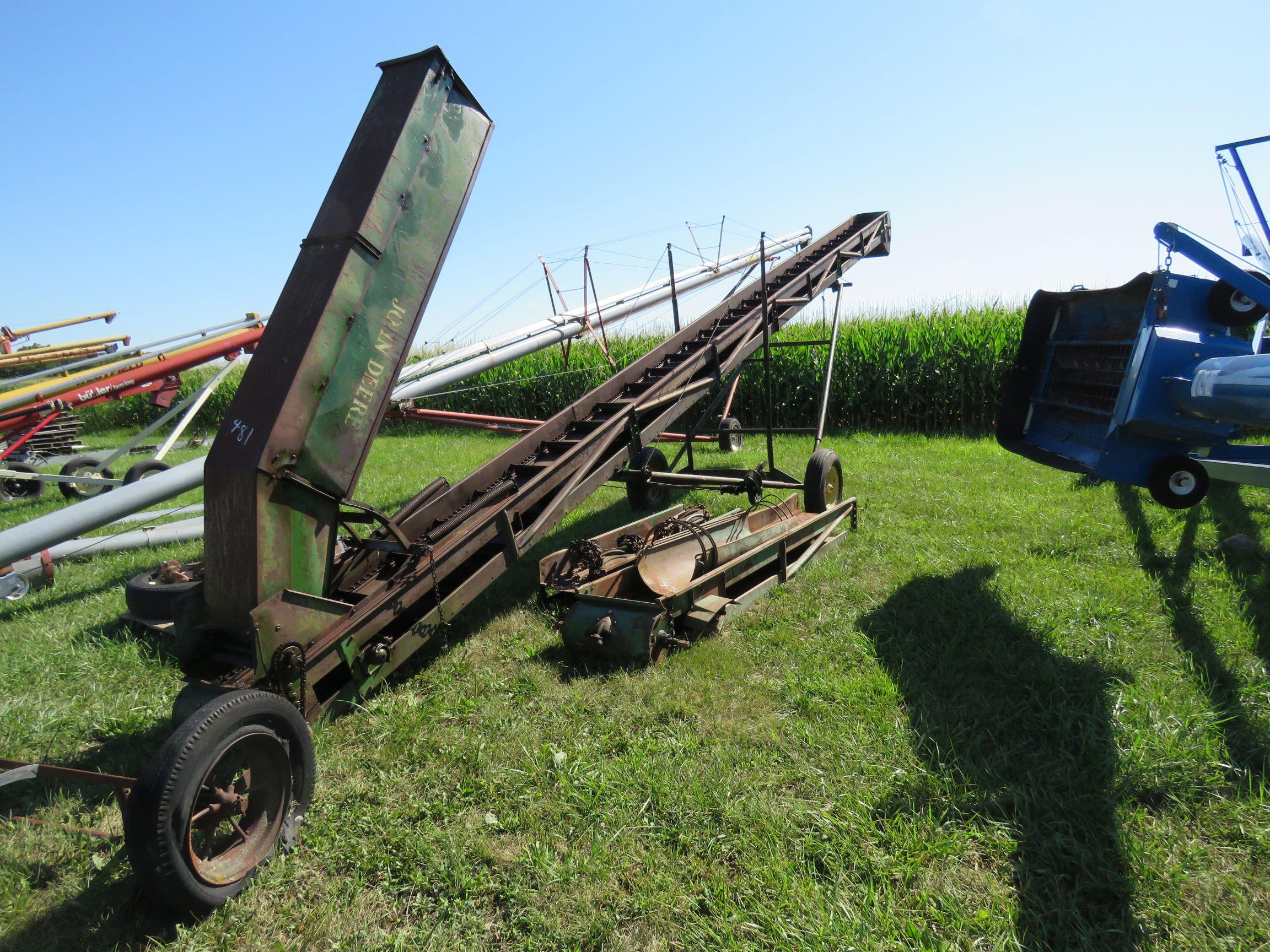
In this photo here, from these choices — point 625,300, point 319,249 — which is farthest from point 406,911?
point 625,300

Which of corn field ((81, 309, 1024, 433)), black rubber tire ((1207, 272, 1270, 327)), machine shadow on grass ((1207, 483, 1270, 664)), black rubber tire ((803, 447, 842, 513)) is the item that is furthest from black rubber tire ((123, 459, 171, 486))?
machine shadow on grass ((1207, 483, 1270, 664))

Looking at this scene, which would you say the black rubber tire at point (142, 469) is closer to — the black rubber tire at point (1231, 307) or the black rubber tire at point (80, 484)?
the black rubber tire at point (80, 484)

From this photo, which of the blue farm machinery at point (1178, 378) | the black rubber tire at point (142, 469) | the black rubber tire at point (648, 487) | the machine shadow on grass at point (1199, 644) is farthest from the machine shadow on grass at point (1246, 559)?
the black rubber tire at point (142, 469)

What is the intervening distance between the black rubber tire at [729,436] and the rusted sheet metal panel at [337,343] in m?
4.72

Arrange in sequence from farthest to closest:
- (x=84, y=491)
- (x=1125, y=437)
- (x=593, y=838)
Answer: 1. (x=84, y=491)
2. (x=1125, y=437)
3. (x=593, y=838)

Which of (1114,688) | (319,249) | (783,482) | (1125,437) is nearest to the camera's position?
(319,249)

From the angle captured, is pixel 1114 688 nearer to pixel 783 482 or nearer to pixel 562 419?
pixel 783 482

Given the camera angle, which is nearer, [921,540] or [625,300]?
[921,540]

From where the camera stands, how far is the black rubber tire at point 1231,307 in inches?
163

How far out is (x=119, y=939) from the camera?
8.00ft

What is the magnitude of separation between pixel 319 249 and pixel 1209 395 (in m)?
4.71

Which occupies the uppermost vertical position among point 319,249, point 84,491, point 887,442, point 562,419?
point 319,249

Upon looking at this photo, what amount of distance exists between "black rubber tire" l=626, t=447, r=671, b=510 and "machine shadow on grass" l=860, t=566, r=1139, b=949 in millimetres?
3027

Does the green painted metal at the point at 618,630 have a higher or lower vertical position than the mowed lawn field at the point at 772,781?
higher
